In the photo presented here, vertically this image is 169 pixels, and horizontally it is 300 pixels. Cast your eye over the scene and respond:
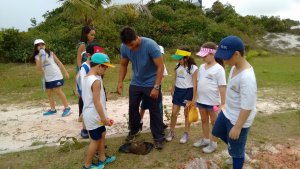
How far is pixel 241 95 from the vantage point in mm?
3355

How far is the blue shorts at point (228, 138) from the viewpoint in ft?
12.0

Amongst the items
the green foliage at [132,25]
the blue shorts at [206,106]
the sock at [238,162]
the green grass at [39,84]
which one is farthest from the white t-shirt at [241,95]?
the green foliage at [132,25]

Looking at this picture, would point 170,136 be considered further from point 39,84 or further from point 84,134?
point 39,84

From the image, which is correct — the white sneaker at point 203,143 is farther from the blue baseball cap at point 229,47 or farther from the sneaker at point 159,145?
the blue baseball cap at point 229,47

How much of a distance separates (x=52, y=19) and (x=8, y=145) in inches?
830

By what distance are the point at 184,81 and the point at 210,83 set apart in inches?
19.8

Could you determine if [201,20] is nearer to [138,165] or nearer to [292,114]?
[292,114]

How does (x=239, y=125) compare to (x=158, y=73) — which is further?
(x=158, y=73)

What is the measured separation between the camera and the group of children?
3404mm

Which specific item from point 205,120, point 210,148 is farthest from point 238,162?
point 205,120

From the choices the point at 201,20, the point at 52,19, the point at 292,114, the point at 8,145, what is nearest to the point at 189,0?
the point at 201,20

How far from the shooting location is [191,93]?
4992 mm

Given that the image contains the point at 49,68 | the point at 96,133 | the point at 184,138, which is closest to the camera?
the point at 96,133

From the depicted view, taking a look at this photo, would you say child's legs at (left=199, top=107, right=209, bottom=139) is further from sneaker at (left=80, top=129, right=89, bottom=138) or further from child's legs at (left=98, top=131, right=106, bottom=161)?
sneaker at (left=80, top=129, right=89, bottom=138)
